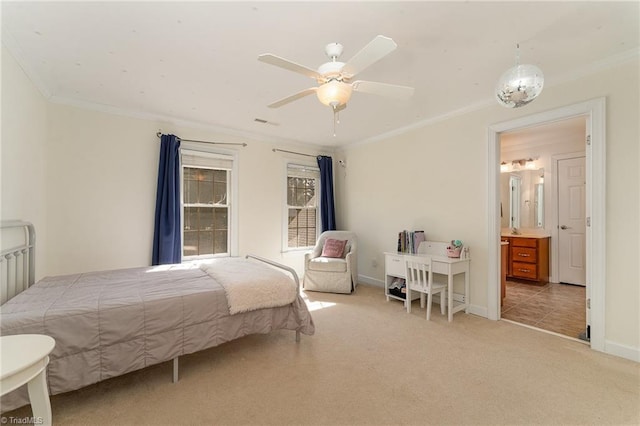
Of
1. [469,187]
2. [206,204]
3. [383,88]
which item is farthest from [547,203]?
[206,204]

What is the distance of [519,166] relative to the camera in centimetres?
545

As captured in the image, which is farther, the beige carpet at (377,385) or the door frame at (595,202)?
the door frame at (595,202)

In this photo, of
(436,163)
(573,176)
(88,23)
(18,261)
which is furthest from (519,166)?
(18,261)

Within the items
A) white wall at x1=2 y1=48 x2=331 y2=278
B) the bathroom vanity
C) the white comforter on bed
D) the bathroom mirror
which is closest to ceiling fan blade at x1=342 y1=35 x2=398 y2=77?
the white comforter on bed

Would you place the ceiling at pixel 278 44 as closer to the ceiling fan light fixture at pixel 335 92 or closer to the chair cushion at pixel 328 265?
the ceiling fan light fixture at pixel 335 92

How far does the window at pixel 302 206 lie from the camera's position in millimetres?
5086

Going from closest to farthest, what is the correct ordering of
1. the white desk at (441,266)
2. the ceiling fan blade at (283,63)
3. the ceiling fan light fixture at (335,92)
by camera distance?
the ceiling fan blade at (283,63), the ceiling fan light fixture at (335,92), the white desk at (441,266)

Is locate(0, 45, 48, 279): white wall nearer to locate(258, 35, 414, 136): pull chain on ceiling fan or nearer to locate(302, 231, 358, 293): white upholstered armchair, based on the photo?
locate(258, 35, 414, 136): pull chain on ceiling fan

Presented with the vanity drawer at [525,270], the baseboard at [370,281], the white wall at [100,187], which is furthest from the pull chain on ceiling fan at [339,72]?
the vanity drawer at [525,270]

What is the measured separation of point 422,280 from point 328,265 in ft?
4.60

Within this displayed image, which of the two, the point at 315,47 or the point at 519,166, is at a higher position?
the point at 315,47

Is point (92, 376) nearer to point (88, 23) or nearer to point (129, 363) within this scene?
point (129, 363)

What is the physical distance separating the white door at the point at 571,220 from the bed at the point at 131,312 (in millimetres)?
4834

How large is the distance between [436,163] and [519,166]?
9.06 ft
